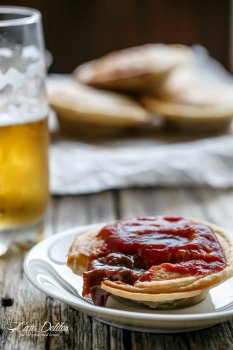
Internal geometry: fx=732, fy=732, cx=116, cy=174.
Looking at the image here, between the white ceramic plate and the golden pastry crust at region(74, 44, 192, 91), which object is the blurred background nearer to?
the golden pastry crust at region(74, 44, 192, 91)

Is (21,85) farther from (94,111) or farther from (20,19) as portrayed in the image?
(94,111)

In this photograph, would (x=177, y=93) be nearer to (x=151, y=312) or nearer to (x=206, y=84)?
(x=206, y=84)

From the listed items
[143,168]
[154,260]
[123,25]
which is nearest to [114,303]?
[154,260]

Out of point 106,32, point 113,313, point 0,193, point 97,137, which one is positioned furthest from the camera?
point 106,32

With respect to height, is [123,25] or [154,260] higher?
[154,260]

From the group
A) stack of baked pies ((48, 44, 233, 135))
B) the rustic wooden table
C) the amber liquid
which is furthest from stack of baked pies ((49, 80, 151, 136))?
the amber liquid

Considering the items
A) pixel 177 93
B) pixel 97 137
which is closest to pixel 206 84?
pixel 177 93
